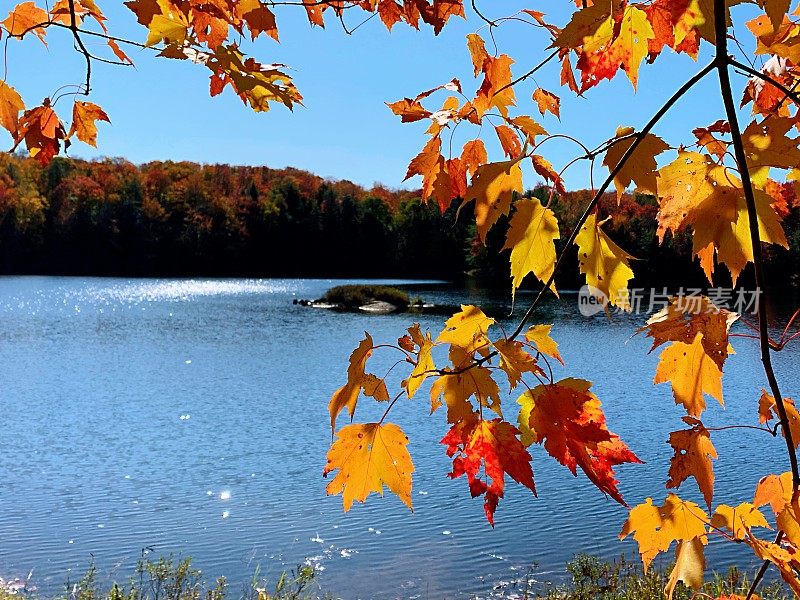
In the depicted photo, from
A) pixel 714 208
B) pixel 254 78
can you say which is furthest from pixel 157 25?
pixel 714 208

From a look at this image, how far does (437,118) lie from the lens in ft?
3.27

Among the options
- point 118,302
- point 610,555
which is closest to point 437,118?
point 610,555

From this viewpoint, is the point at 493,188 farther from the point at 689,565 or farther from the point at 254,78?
the point at 689,565

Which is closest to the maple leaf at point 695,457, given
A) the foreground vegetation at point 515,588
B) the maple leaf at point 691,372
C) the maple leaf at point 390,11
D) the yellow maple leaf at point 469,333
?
the maple leaf at point 691,372

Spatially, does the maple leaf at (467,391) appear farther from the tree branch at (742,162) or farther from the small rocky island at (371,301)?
the small rocky island at (371,301)

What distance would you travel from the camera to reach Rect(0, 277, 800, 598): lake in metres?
6.16

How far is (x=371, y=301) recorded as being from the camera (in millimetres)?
30797

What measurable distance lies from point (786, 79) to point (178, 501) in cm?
777

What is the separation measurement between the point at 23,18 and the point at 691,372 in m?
1.29

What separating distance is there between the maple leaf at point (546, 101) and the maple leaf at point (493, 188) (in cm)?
57

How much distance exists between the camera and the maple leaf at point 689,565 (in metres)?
1.01

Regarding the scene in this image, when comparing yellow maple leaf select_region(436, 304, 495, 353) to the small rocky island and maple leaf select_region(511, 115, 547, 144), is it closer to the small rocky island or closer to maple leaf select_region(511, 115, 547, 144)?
maple leaf select_region(511, 115, 547, 144)

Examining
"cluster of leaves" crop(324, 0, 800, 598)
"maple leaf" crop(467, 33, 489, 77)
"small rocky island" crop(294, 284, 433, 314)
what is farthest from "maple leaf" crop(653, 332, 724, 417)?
"small rocky island" crop(294, 284, 433, 314)

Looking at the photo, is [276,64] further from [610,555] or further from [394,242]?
[394,242]
